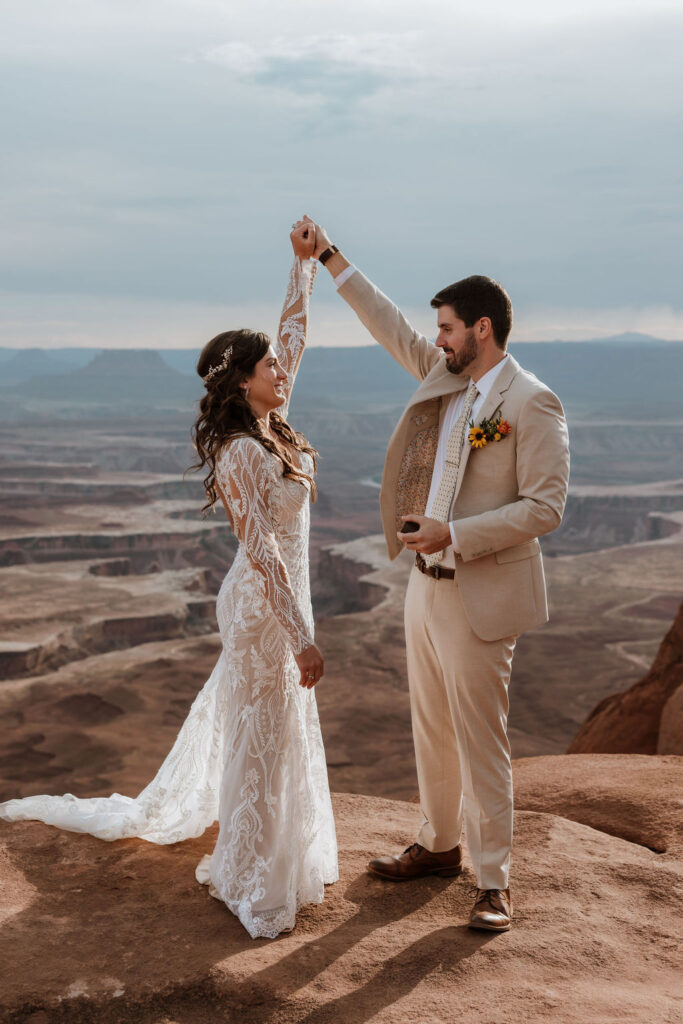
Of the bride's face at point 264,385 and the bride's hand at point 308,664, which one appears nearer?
the bride's hand at point 308,664

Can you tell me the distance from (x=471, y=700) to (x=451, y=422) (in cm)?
89

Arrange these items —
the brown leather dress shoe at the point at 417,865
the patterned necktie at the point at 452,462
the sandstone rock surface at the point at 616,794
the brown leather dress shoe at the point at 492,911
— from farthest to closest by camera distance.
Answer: the sandstone rock surface at the point at 616,794 < the brown leather dress shoe at the point at 417,865 < the patterned necktie at the point at 452,462 < the brown leather dress shoe at the point at 492,911

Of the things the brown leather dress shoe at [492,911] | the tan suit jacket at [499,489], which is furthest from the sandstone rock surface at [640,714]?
the tan suit jacket at [499,489]

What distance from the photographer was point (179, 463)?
264ft

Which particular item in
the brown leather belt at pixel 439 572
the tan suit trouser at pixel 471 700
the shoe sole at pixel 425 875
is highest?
the brown leather belt at pixel 439 572

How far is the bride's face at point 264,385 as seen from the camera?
3068 millimetres

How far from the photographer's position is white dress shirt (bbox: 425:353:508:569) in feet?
10.1

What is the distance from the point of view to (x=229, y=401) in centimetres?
304

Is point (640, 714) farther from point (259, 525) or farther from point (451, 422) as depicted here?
point (259, 525)

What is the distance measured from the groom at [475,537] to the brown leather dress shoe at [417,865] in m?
0.20

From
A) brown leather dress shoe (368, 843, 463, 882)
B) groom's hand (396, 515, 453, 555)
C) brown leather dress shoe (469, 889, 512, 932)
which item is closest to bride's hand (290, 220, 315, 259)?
groom's hand (396, 515, 453, 555)

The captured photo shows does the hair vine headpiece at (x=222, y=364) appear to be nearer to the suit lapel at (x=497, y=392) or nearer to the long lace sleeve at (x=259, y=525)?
the long lace sleeve at (x=259, y=525)

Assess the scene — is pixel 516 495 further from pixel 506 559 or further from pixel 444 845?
pixel 444 845

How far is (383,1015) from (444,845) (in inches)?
34.9
